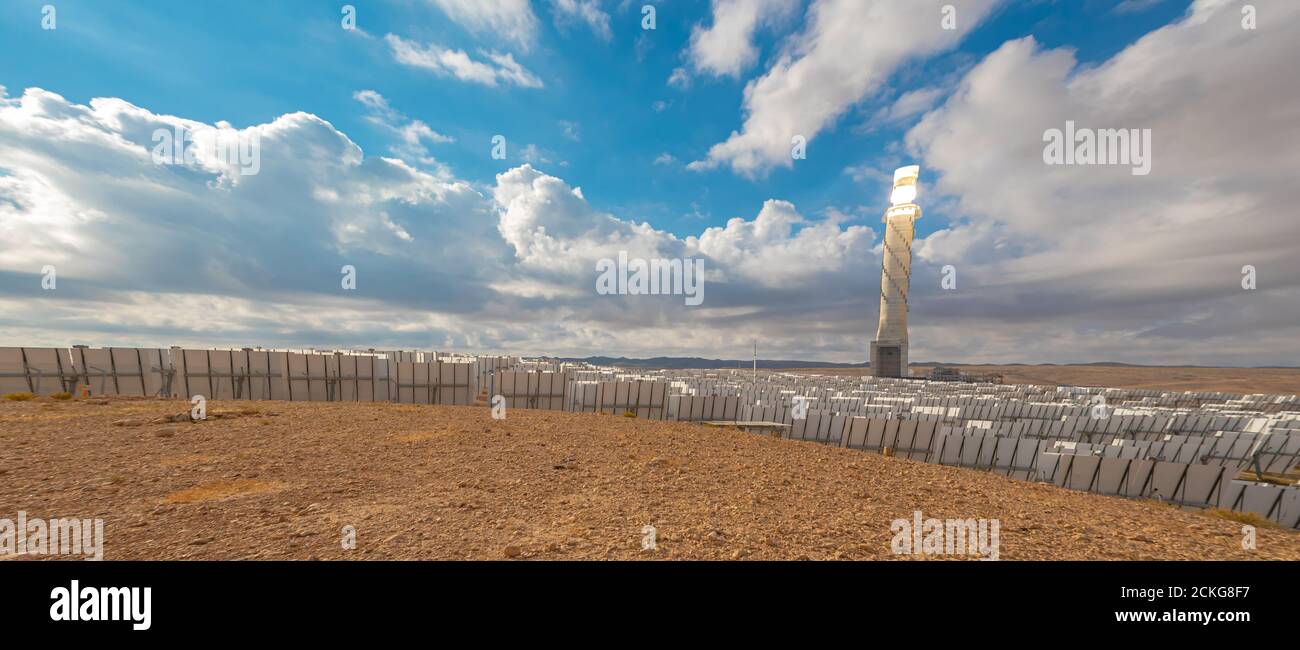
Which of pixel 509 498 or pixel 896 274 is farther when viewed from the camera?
pixel 896 274

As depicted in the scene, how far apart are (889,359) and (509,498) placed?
282 feet

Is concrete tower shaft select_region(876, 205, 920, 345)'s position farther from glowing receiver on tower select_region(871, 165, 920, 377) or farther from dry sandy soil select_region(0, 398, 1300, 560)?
dry sandy soil select_region(0, 398, 1300, 560)

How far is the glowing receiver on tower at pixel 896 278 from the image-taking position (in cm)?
8212

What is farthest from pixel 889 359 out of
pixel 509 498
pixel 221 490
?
pixel 221 490

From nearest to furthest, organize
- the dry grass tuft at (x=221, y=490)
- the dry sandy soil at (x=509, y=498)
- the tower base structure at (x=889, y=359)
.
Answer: the dry sandy soil at (x=509, y=498)
the dry grass tuft at (x=221, y=490)
the tower base structure at (x=889, y=359)

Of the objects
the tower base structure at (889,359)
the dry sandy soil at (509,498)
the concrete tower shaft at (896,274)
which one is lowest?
the tower base structure at (889,359)

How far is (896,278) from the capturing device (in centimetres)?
8356

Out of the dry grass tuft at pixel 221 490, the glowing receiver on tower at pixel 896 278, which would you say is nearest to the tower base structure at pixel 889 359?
the glowing receiver on tower at pixel 896 278

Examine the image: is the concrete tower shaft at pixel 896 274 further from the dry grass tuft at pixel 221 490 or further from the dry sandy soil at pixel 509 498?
the dry grass tuft at pixel 221 490

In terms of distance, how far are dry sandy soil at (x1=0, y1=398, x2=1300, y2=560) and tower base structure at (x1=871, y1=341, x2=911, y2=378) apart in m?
76.2

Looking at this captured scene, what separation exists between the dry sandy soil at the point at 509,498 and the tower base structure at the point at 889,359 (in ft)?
250

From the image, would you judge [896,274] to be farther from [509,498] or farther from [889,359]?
[509,498]

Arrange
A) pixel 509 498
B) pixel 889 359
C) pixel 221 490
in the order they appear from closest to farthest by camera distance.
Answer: pixel 509 498
pixel 221 490
pixel 889 359

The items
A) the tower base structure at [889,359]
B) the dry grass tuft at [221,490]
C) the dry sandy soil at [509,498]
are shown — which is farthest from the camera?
the tower base structure at [889,359]
